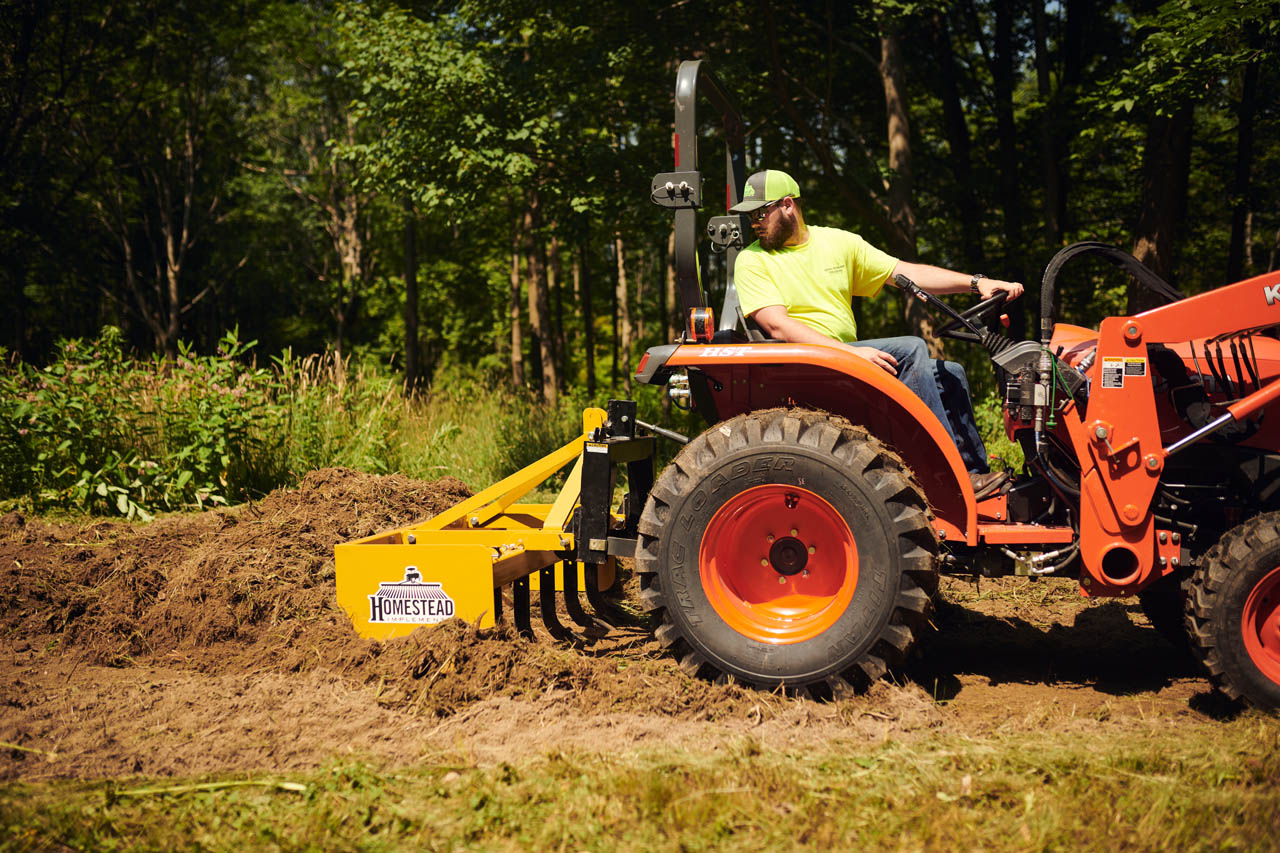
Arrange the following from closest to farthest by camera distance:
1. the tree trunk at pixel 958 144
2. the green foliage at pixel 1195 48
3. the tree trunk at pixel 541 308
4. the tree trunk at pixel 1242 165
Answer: the green foliage at pixel 1195 48 < the tree trunk at pixel 1242 165 < the tree trunk at pixel 958 144 < the tree trunk at pixel 541 308

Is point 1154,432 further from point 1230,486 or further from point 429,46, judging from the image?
point 429,46

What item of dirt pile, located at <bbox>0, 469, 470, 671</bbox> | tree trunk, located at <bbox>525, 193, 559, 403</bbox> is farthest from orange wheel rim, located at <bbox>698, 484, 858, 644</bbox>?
tree trunk, located at <bbox>525, 193, 559, 403</bbox>

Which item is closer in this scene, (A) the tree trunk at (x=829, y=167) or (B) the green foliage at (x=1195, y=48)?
(B) the green foliage at (x=1195, y=48)

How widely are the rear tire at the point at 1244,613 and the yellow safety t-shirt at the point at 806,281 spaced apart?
1504 mm

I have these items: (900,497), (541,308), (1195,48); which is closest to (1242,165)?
(1195,48)

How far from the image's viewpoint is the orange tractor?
3248 mm

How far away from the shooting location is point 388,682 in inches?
137

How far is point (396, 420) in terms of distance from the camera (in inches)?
352

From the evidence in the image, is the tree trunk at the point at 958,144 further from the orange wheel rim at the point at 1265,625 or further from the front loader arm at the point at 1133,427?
the orange wheel rim at the point at 1265,625

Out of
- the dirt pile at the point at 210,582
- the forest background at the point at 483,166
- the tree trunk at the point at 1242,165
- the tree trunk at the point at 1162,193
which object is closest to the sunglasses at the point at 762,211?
the dirt pile at the point at 210,582

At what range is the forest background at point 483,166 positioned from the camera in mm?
7758

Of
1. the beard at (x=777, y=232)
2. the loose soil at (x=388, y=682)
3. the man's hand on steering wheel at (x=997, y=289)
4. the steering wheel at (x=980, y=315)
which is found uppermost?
the beard at (x=777, y=232)

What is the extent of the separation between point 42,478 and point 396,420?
113 inches

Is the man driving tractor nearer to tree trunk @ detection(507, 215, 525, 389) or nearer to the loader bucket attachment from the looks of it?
the loader bucket attachment
